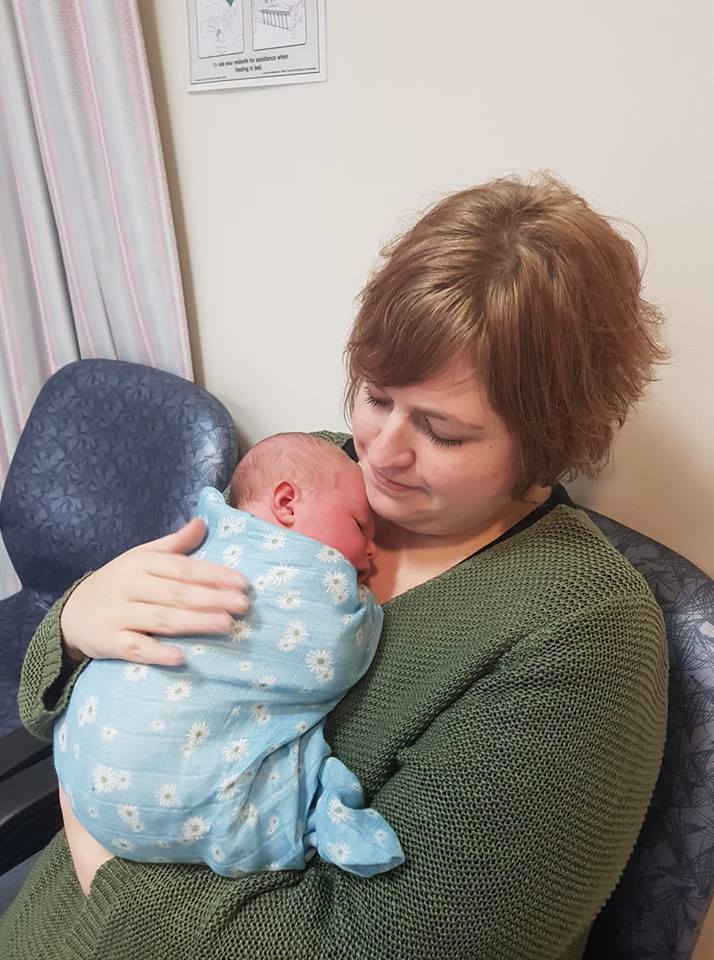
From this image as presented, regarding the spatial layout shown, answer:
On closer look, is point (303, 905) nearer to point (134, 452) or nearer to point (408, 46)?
point (134, 452)

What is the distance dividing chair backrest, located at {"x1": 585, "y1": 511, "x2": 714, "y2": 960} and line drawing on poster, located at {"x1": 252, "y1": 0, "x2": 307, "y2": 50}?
101cm

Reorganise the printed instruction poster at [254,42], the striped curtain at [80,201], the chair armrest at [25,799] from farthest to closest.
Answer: the striped curtain at [80,201]
the printed instruction poster at [254,42]
the chair armrest at [25,799]

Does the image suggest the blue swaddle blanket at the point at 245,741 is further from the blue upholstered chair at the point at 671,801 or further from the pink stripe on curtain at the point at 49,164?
the pink stripe on curtain at the point at 49,164

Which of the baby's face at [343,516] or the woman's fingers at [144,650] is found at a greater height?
the baby's face at [343,516]

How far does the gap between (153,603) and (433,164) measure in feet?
2.58

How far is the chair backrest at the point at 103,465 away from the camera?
4.88 ft

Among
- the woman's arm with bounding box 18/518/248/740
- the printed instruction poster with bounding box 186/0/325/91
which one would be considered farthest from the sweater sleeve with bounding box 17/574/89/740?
the printed instruction poster with bounding box 186/0/325/91

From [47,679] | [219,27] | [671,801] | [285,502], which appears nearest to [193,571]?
[285,502]

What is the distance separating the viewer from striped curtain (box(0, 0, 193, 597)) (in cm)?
142

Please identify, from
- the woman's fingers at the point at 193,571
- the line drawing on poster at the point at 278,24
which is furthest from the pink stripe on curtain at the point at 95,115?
the woman's fingers at the point at 193,571

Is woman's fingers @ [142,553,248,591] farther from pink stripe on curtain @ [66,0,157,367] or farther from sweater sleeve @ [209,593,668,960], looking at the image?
pink stripe on curtain @ [66,0,157,367]

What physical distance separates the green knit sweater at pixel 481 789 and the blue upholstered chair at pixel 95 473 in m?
0.72

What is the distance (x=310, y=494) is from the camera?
921mm

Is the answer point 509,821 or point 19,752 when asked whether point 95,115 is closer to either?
point 19,752
